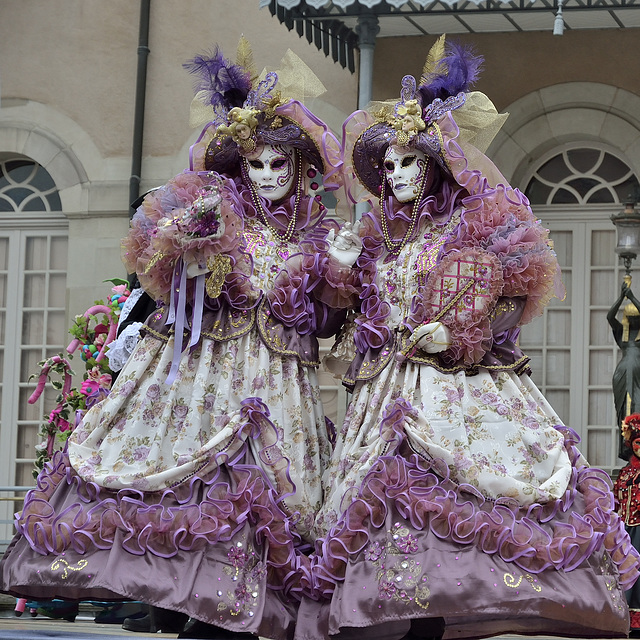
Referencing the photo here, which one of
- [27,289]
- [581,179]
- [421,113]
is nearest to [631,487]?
[421,113]

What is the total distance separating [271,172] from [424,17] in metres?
4.00

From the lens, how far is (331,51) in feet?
32.0

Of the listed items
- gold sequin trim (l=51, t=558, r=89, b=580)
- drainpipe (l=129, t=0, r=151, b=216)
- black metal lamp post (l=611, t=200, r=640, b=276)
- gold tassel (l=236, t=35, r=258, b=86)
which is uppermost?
drainpipe (l=129, t=0, r=151, b=216)

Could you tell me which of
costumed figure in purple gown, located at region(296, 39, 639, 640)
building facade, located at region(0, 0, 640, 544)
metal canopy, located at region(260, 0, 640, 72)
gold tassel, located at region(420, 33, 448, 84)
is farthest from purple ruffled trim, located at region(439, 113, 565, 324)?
building facade, located at region(0, 0, 640, 544)

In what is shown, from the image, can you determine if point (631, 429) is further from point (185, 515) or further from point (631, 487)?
point (185, 515)

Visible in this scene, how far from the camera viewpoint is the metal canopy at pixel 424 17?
8.56 metres

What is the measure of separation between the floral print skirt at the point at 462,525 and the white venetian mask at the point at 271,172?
3.22 feet

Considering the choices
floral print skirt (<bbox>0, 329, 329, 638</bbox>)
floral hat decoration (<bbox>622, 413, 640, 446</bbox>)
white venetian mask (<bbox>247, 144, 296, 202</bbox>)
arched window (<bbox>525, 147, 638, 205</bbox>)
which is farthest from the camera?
arched window (<bbox>525, 147, 638, 205</bbox>)

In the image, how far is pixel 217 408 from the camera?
5.30m

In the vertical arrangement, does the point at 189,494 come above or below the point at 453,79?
below

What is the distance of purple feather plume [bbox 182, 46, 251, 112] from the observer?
582cm

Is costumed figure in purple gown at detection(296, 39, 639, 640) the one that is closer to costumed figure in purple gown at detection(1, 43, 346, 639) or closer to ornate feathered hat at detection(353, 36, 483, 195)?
ornate feathered hat at detection(353, 36, 483, 195)

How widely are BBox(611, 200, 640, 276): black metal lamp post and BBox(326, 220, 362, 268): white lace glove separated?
12.0 ft

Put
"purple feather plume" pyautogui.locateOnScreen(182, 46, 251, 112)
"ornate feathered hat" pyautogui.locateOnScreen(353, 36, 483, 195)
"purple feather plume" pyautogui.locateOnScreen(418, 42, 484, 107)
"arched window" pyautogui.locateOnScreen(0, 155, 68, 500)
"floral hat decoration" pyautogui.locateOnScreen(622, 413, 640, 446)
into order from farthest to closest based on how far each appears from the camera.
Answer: "arched window" pyautogui.locateOnScreen(0, 155, 68, 500) < "floral hat decoration" pyautogui.locateOnScreen(622, 413, 640, 446) < "purple feather plume" pyautogui.locateOnScreen(182, 46, 251, 112) < "purple feather plume" pyautogui.locateOnScreen(418, 42, 484, 107) < "ornate feathered hat" pyautogui.locateOnScreen(353, 36, 483, 195)
